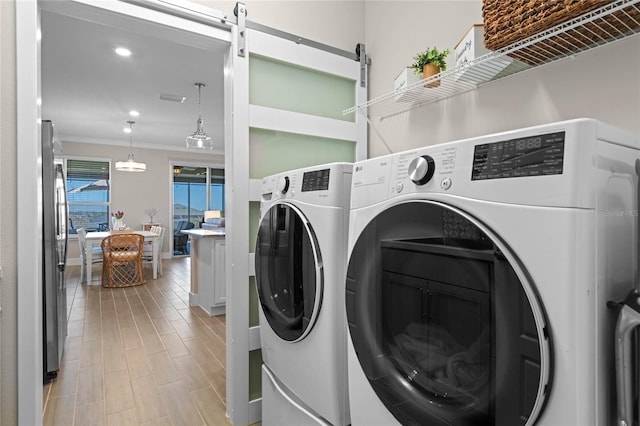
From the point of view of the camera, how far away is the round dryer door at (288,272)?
1.25 m

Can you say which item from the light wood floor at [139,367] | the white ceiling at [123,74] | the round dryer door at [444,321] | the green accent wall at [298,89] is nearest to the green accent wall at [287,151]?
the green accent wall at [298,89]

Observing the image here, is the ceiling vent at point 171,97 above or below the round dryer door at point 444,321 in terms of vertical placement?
above

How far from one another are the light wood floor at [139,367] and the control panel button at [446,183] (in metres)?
1.80

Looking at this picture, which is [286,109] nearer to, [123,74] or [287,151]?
[287,151]

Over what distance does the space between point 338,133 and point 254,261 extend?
96 centimetres

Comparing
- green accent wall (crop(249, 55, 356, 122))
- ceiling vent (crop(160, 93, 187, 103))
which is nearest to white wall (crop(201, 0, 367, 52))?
green accent wall (crop(249, 55, 356, 122))

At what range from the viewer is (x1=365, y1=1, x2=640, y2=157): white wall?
113cm

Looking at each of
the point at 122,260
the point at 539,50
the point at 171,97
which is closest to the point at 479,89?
the point at 539,50

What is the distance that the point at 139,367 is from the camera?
2.50 m

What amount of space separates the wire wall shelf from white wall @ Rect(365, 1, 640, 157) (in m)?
0.05

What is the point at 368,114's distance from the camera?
2.26 m

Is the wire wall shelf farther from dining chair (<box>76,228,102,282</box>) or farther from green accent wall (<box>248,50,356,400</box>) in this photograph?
dining chair (<box>76,228,102,282</box>)

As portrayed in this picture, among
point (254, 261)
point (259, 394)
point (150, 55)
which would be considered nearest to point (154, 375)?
point (259, 394)

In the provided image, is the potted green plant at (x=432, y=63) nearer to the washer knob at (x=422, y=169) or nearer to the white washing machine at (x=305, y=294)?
the white washing machine at (x=305, y=294)
